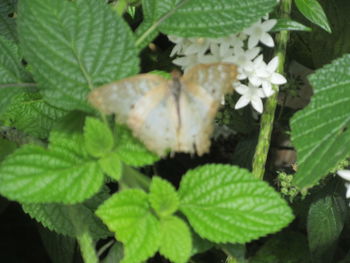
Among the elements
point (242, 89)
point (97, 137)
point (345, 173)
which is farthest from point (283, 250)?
point (97, 137)

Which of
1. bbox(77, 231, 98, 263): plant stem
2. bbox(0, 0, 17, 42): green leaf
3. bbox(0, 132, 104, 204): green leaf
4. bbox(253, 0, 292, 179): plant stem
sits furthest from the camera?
bbox(0, 0, 17, 42): green leaf

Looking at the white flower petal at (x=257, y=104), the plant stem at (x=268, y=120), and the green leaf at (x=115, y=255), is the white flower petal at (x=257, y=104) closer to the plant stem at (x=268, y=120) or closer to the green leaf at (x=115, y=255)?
the plant stem at (x=268, y=120)

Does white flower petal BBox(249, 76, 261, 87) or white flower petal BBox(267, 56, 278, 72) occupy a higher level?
white flower petal BBox(267, 56, 278, 72)

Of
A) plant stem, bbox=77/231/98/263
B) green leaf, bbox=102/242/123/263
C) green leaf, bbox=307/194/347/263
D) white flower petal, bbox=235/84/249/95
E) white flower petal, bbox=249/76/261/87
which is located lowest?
green leaf, bbox=307/194/347/263

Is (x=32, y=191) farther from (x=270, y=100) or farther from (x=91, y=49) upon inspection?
(x=270, y=100)

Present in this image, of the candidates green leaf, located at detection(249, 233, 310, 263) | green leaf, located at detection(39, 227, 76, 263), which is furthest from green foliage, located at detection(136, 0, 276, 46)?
green leaf, located at detection(249, 233, 310, 263)

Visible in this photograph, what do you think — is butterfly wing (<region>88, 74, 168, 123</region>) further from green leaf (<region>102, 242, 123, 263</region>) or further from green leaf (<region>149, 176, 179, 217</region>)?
green leaf (<region>102, 242, 123, 263</region>)

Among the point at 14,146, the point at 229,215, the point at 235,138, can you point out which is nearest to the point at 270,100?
the point at 229,215

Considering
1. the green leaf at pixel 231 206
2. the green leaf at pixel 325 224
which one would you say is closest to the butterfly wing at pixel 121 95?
the green leaf at pixel 231 206
